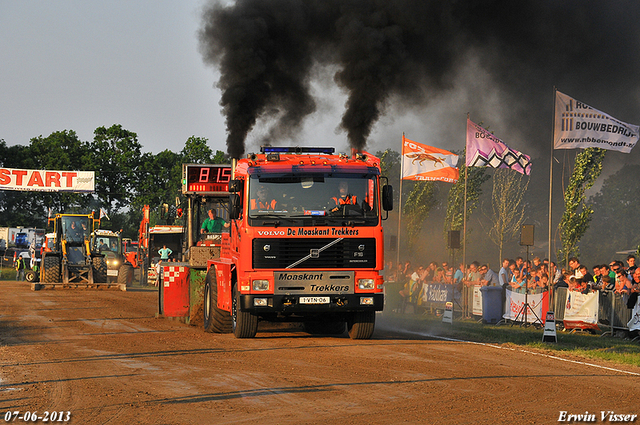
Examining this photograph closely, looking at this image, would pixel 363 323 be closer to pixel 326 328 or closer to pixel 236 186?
pixel 326 328

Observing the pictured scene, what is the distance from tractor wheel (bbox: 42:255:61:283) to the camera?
108 ft

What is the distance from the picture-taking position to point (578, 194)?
107 ft

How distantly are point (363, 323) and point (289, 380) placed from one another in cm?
505

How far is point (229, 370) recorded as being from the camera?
10008 millimetres

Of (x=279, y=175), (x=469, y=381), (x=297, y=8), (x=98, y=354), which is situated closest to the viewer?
(x=469, y=381)

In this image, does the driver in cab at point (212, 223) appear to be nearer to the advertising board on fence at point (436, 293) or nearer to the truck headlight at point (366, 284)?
the truck headlight at point (366, 284)

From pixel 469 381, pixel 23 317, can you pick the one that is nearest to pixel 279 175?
pixel 469 381

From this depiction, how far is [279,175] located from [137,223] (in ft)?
201

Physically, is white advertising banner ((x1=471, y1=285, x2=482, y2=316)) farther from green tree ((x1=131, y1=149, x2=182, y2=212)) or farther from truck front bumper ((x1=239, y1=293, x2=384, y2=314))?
green tree ((x1=131, y1=149, x2=182, y2=212))

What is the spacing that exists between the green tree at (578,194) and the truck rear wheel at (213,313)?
21450 millimetres

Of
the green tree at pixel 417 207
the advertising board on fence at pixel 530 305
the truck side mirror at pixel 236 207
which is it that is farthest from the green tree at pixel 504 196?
the truck side mirror at pixel 236 207

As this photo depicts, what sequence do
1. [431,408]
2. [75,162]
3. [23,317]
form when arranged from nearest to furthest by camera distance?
[431,408] → [23,317] → [75,162]

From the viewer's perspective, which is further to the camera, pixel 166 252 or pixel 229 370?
pixel 166 252

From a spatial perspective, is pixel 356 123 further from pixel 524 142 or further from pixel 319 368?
pixel 524 142
